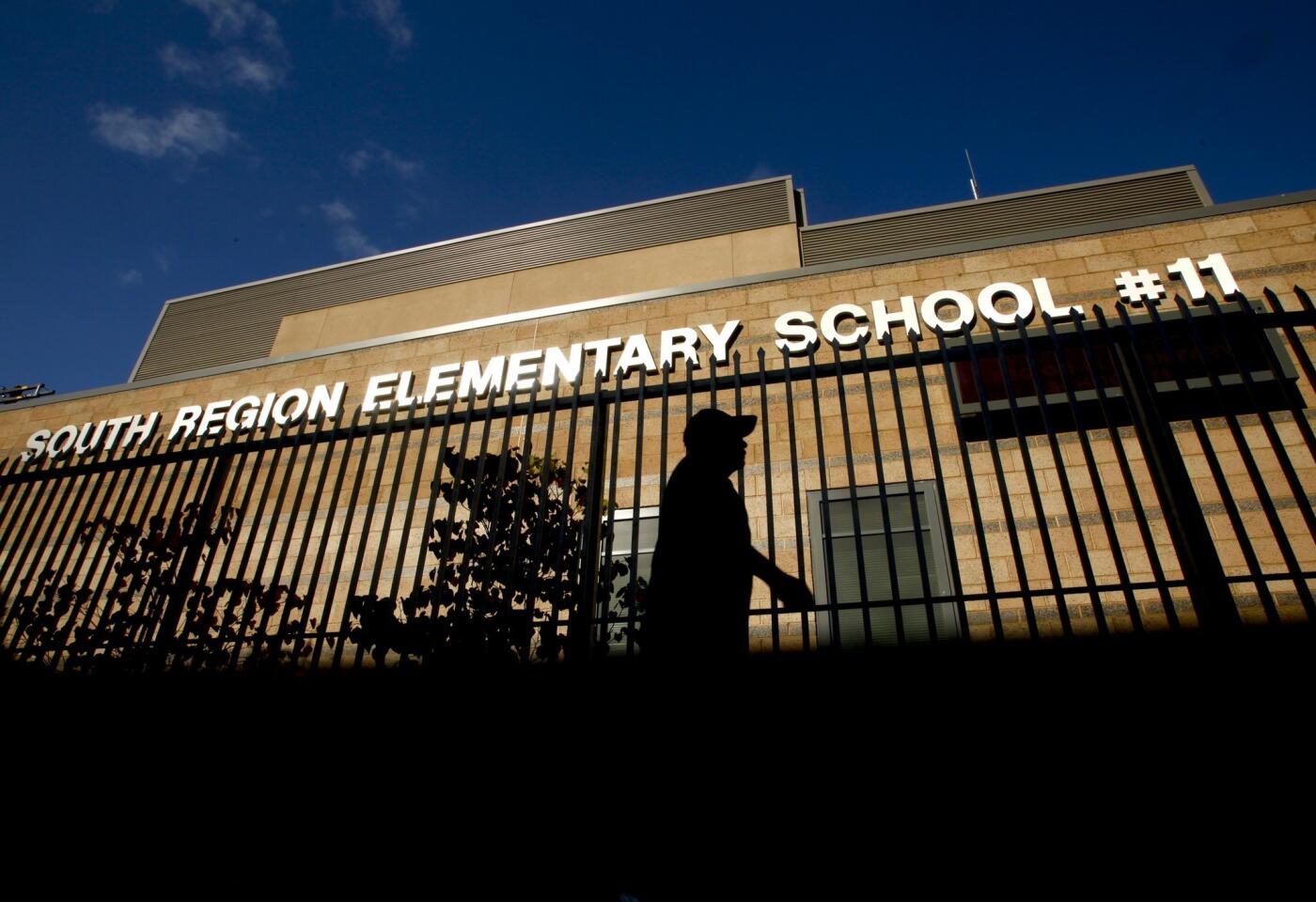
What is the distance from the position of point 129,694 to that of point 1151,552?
5.88 meters

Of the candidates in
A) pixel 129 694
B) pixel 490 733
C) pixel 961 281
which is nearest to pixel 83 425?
pixel 129 694

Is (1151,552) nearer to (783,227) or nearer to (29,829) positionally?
(29,829)

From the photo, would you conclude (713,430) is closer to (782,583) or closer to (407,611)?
(782,583)

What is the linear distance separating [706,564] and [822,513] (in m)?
2.73

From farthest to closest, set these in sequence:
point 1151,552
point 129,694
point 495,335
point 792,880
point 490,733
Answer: point 495,335, point 129,694, point 490,733, point 1151,552, point 792,880

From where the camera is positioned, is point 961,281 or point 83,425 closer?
point 961,281

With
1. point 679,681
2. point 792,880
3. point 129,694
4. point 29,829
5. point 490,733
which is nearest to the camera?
point 679,681

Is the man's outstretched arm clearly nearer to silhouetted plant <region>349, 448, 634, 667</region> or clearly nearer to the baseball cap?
the baseball cap

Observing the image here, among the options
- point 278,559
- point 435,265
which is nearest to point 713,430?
point 278,559

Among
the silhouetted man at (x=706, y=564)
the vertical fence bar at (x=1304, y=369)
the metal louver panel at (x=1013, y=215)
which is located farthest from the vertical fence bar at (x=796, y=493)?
the metal louver panel at (x=1013, y=215)

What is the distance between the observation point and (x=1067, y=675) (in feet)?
10.1

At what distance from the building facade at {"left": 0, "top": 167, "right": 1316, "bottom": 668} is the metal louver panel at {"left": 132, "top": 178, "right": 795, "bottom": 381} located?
73mm

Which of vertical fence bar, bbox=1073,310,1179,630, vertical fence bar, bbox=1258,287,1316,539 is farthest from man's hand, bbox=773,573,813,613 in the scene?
vertical fence bar, bbox=1258,287,1316,539

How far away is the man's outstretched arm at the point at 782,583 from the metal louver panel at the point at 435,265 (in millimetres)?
8632
